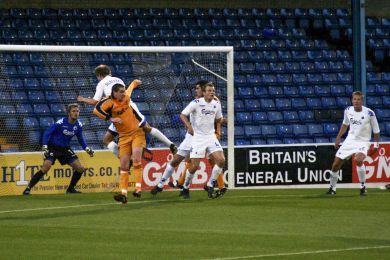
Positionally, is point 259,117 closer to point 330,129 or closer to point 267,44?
point 330,129

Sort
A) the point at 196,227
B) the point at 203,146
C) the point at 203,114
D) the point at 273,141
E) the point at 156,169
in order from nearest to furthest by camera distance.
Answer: the point at 196,227
the point at 203,146
the point at 203,114
the point at 156,169
the point at 273,141

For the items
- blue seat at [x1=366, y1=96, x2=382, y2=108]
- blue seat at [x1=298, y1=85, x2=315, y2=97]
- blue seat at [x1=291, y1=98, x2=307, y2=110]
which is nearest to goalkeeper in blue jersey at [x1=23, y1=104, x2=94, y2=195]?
blue seat at [x1=291, y1=98, x2=307, y2=110]

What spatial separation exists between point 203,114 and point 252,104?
24.8 ft

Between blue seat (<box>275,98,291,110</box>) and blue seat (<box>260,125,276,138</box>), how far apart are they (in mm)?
936

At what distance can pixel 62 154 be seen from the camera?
21.4 m

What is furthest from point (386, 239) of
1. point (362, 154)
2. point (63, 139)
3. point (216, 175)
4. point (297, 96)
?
point (297, 96)

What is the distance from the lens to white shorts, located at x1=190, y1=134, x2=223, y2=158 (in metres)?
19.1

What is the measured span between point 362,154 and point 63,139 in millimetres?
5770

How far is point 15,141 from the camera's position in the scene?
2138cm

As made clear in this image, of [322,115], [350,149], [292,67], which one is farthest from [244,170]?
[292,67]

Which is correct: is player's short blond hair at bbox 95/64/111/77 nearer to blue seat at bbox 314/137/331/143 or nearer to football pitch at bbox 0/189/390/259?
football pitch at bbox 0/189/390/259

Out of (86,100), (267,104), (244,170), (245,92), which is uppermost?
(245,92)

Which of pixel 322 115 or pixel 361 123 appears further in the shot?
pixel 322 115

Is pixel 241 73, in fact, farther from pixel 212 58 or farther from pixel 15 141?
pixel 15 141
